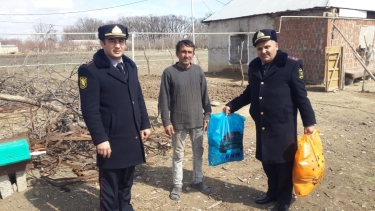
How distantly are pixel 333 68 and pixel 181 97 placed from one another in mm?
8115

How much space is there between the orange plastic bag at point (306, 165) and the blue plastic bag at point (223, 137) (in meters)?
0.70

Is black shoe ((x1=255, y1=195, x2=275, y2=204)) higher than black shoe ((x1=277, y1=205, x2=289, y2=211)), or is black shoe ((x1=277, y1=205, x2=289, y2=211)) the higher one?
black shoe ((x1=277, y1=205, x2=289, y2=211))

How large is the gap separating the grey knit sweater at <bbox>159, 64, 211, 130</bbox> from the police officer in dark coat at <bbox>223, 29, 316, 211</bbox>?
0.56 m

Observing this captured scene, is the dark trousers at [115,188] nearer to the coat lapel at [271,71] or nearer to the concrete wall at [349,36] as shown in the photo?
the coat lapel at [271,71]

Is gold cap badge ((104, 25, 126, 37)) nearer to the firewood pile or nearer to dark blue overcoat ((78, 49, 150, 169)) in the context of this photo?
dark blue overcoat ((78, 49, 150, 169))

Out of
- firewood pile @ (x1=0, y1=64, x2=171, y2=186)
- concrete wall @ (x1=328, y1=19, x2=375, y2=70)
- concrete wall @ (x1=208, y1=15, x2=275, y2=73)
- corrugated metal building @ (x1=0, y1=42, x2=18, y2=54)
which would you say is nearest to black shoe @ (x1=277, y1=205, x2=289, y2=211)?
firewood pile @ (x1=0, y1=64, x2=171, y2=186)

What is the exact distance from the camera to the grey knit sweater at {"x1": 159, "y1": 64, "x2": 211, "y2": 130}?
3.29 meters

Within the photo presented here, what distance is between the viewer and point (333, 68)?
9.98 meters

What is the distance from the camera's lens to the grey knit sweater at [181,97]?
10.8ft

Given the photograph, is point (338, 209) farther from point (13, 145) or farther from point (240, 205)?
point (13, 145)

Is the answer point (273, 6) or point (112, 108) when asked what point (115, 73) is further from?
point (273, 6)

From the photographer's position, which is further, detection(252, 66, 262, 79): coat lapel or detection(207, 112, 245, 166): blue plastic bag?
detection(207, 112, 245, 166): blue plastic bag

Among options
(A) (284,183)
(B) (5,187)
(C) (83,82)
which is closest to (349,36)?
(A) (284,183)

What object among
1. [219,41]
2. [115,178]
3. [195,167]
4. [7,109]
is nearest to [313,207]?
[195,167]
